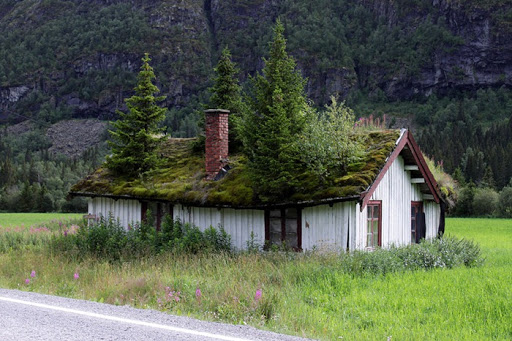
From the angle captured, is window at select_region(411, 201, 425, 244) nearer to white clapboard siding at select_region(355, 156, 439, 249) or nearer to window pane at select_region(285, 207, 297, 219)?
white clapboard siding at select_region(355, 156, 439, 249)

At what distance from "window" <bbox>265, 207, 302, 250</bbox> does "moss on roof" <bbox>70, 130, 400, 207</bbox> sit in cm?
55

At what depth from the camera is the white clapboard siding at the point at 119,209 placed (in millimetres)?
22942

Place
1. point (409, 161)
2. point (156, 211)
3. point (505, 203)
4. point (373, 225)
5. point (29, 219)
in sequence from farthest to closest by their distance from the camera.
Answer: point (505, 203) < point (29, 219) < point (156, 211) < point (409, 161) < point (373, 225)

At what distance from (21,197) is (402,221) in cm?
8049

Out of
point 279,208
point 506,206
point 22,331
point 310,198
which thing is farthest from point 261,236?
point 506,206

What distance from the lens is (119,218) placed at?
23.2 m

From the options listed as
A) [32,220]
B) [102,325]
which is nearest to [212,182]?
[102,325]

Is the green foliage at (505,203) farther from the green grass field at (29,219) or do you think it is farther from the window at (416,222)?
the window at (416,222)

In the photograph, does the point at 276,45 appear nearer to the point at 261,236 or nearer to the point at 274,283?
the point at 261,236

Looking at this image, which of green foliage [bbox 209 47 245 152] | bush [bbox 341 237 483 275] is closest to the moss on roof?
green foliage [bbox 209 47 245 152]

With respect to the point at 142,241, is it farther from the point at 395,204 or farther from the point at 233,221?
the point at 395,204

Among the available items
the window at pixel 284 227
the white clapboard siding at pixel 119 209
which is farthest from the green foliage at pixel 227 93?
the window at pixel 284 227

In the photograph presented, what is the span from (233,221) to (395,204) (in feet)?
17.4

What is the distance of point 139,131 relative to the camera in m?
23.8
